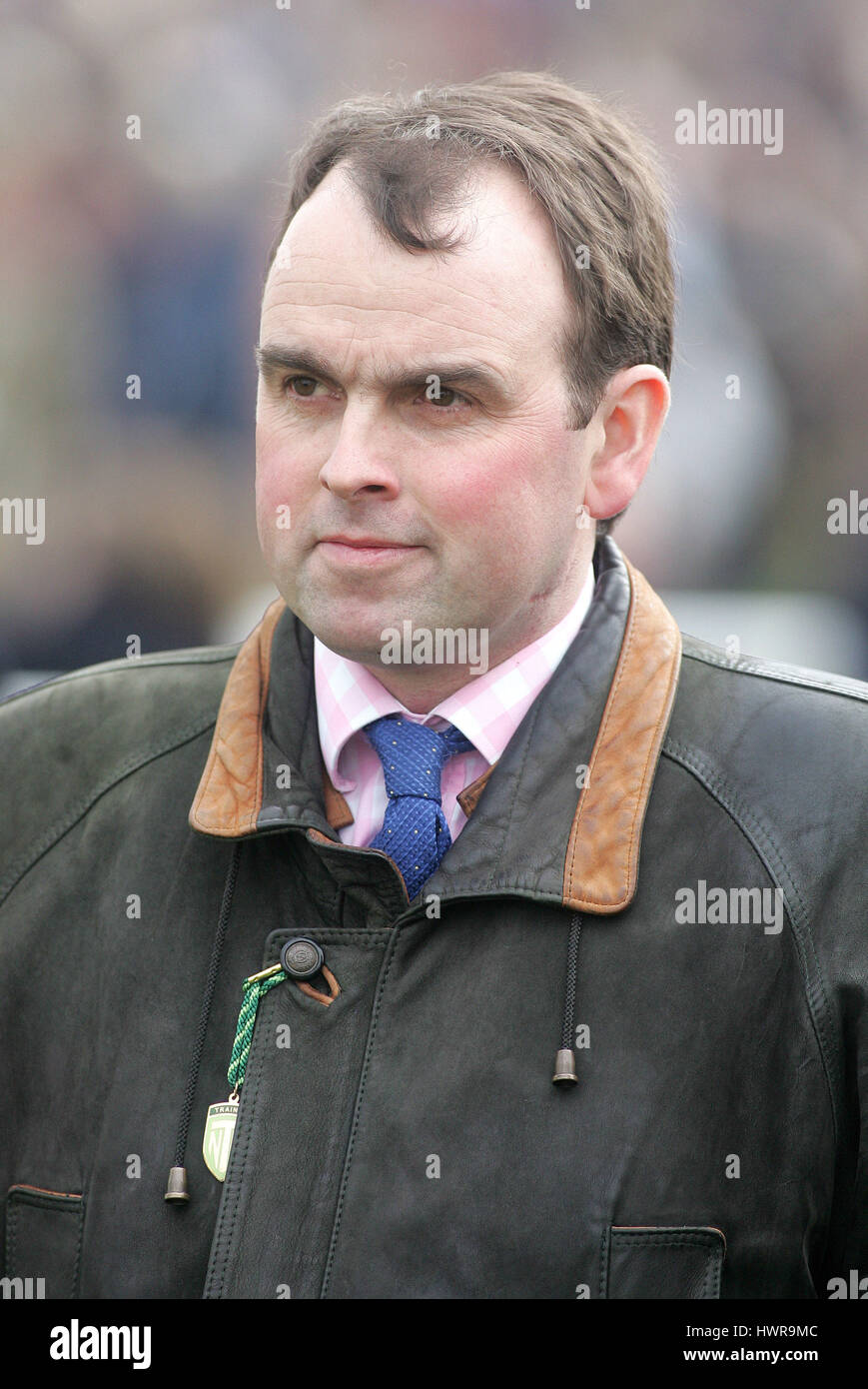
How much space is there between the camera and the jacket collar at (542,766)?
5.42 feet

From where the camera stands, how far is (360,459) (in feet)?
5.33

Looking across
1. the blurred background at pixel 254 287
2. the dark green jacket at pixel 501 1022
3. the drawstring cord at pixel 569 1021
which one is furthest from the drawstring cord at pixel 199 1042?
the blurred background at pixel 254 287

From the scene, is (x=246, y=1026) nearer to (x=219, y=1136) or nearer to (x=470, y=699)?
(x=219, y=1136)

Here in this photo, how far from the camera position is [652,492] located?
14.3 feet

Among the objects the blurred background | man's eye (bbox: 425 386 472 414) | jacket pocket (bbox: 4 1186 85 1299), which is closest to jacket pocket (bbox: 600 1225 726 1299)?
jacket pocket (bbox: 4 1186 85 1299)

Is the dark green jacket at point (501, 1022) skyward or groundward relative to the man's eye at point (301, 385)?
groundward

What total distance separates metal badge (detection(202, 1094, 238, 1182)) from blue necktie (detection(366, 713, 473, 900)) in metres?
0.33

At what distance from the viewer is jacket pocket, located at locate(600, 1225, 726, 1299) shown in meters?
1.58

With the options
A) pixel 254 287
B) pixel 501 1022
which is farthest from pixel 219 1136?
pixel 254 287

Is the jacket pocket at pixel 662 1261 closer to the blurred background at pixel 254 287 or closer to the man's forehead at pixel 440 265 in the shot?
the man's forehead at pixel 440 265

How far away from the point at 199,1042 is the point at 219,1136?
0.37ft

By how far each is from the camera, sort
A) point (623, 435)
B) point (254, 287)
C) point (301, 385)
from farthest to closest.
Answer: point (254, 287) < point (623, 435) < point (301, 385)

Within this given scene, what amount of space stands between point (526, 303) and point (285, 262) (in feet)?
0.95

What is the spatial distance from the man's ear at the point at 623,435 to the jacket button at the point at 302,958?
65cm
